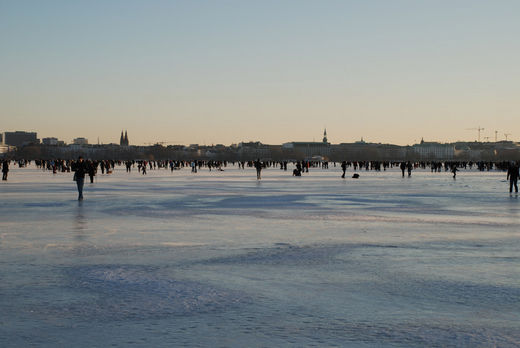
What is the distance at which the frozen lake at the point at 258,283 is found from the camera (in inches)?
186

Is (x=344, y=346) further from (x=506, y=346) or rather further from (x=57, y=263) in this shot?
(x=57, y=263)

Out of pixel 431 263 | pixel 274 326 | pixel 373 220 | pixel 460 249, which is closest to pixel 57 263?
pixel 274 326

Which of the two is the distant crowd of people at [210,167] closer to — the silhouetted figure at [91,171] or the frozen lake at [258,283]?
the silhouetted figure at [91,171]

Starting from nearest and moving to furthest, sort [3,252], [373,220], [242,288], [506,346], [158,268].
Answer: [506,346]
[242,288]
[158,268]
[3,252]
[373,220]

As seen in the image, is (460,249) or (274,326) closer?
(274,326)

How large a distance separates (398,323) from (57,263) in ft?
13.9

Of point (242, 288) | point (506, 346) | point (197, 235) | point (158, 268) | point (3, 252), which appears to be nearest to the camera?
point (506, 346)

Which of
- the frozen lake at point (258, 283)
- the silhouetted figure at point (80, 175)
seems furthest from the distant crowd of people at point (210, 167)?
the frozen lake at point (258, 283)

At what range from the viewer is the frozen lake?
4.73 m

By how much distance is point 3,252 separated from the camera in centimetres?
859

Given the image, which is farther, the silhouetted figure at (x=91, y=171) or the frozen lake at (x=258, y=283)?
the silhouetted figure at (x=91, y=171)

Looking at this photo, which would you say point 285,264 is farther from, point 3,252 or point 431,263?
point 3,252

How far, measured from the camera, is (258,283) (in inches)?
257

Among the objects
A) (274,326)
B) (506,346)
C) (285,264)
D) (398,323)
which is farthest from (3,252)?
(506,346)
